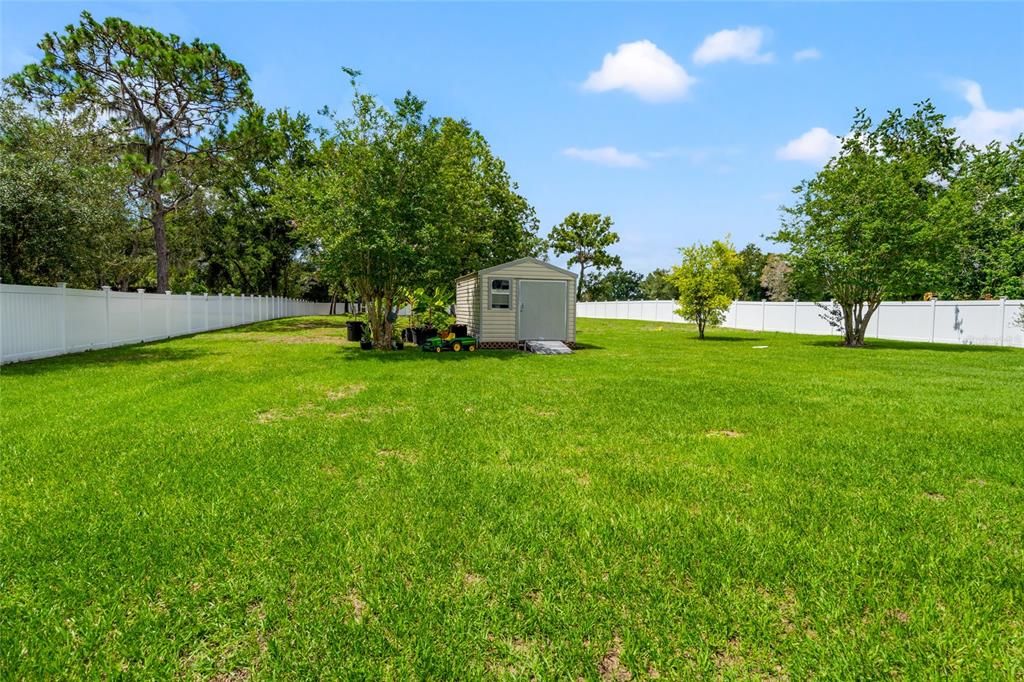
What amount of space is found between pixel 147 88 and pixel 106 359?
17142 mm

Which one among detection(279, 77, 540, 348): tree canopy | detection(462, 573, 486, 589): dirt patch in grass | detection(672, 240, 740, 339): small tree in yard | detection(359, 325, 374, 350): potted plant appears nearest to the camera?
detection(462, 573, 486, 589): dirt patch in grass

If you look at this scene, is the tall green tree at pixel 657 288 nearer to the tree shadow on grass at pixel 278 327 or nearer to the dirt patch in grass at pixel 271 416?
the tree shadow on grass at pixel 278 327

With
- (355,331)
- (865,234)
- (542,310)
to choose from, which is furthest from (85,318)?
(865,234)

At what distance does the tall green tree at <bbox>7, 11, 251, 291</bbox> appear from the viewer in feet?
65.1

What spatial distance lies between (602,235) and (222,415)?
41668 millimetres

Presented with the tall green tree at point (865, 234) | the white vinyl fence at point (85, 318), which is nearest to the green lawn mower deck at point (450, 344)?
the white vinyl fence at point (85, 318)

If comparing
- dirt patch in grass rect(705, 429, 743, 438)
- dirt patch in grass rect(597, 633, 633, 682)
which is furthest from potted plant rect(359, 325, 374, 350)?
dirt patch in grass rect(597, 633, 633, 682)

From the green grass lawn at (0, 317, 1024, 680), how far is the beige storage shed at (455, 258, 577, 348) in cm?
846

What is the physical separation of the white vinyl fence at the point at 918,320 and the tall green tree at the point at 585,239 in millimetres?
17262

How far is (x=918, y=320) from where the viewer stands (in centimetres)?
1944

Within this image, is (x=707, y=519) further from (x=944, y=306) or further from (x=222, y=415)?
(x=944, y=306)

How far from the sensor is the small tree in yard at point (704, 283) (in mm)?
20312

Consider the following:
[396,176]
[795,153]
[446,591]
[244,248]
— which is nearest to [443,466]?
[446,591]

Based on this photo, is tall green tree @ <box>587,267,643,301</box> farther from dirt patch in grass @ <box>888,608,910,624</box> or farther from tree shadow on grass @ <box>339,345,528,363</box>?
dirt patch in grass @ <box>888,608,910,624</box>
